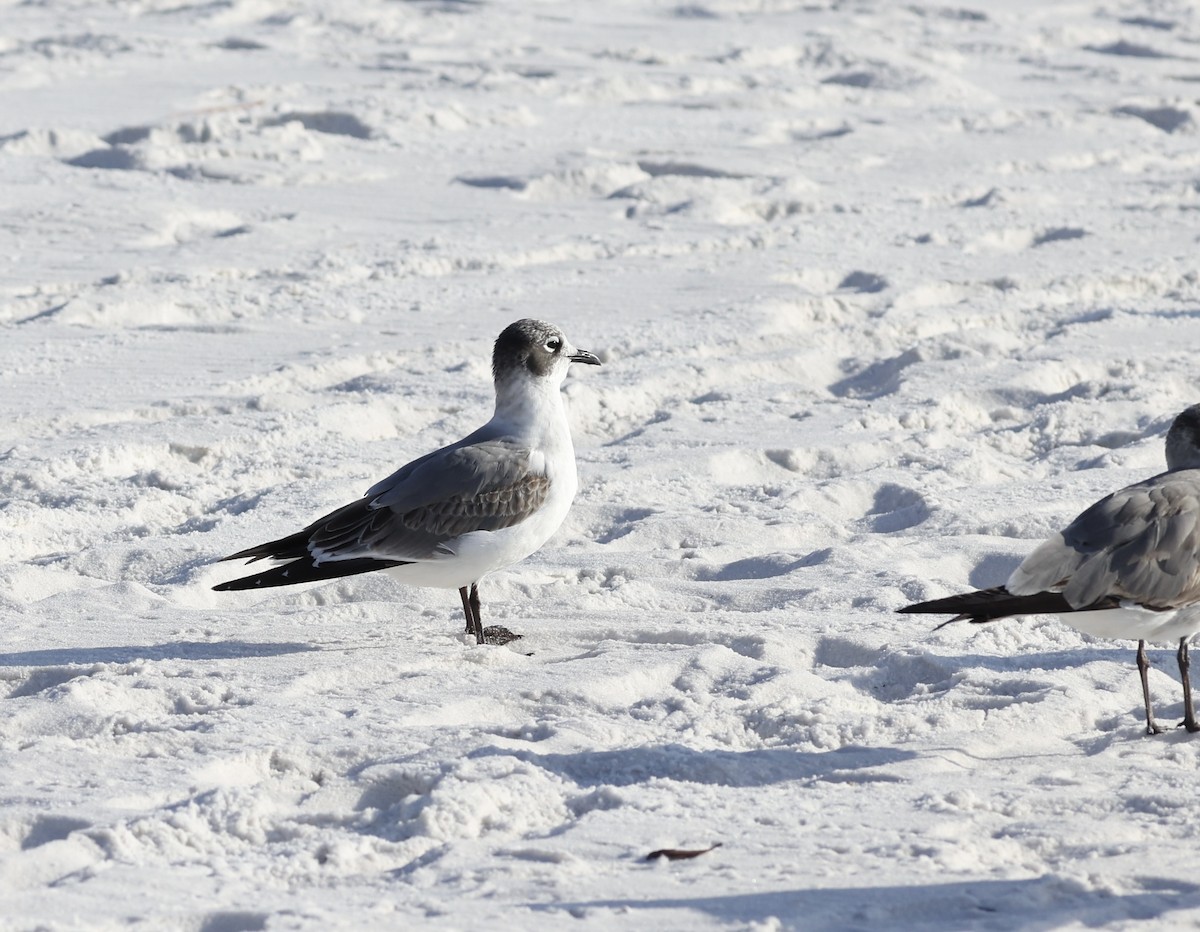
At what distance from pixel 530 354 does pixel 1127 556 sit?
155 cm

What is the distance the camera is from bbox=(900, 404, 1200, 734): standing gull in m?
3.40

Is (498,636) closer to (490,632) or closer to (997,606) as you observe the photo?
(490,632)

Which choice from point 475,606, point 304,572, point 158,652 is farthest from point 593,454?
point 158,652

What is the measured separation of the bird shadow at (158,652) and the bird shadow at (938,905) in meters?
1.35

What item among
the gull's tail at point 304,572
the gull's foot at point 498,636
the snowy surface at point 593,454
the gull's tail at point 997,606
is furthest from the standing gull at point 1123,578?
the gull's tail at point 304,572

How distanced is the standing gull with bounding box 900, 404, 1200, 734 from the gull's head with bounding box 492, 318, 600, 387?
1.29 metres

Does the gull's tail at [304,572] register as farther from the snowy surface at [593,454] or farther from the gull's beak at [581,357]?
the gull's beak at [581,357]

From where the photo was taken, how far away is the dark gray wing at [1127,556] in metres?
3.43

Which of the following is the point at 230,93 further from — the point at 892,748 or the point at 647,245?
the point at 892,748

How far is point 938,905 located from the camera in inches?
108

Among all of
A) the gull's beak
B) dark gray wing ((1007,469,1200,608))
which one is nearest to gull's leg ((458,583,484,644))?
the gull's beak

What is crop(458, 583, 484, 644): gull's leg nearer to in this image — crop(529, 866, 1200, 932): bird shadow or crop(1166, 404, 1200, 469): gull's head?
crop(529, 866, 1200, 932): bird shadow

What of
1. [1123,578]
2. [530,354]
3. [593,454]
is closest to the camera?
[1123,578]

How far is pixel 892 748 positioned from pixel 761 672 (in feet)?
1.40
